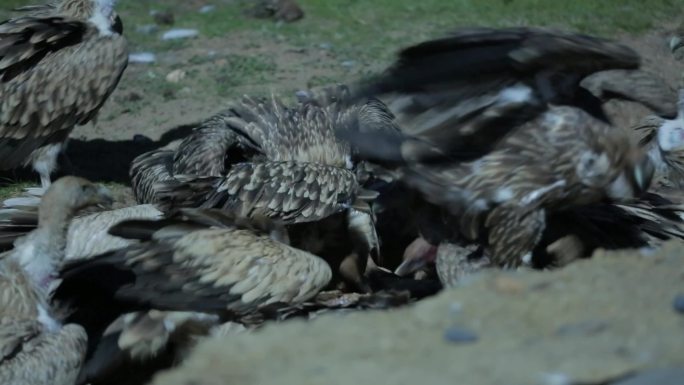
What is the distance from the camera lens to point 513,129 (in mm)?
5723

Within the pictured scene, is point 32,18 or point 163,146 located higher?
point 32,18

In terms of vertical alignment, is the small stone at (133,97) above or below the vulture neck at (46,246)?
below

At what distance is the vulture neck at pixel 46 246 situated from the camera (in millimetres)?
5273

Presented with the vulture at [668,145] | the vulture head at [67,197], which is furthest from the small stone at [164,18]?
the vulture head at [67,197]

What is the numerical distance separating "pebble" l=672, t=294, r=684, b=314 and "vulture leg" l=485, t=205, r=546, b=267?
159 cm

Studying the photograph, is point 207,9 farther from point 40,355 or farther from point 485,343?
point 485,343

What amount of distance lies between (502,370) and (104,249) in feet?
9.42

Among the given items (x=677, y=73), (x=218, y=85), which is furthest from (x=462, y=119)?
(x=677, y=73)

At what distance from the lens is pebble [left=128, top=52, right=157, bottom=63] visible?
10188 mm

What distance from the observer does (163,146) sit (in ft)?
28.4

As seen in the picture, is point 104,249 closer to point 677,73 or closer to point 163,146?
point 163,146

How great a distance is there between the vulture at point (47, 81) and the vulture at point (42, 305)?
2.32m

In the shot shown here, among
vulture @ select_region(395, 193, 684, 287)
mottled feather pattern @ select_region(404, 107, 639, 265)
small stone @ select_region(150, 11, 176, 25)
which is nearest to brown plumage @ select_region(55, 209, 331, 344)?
vulture @ select_region(395, 193, 684, 287)

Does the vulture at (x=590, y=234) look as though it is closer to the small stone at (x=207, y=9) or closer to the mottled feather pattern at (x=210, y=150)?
the mottled feather pattern at (x=210, y=150)
